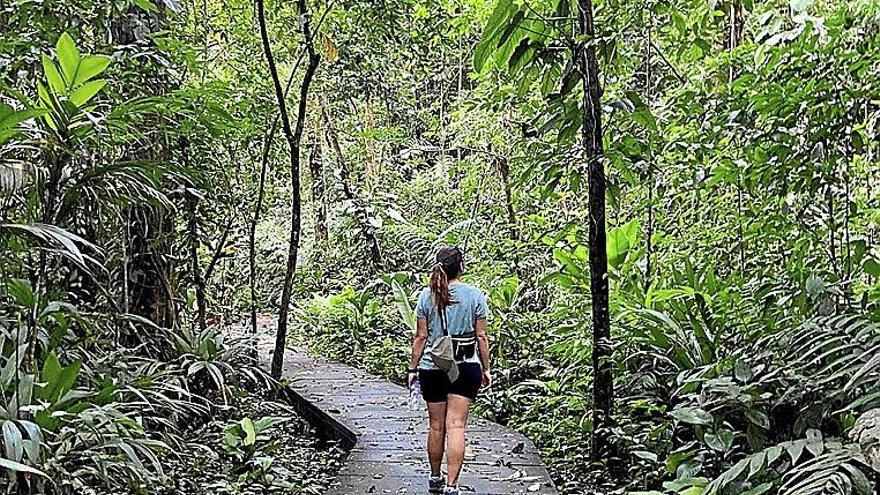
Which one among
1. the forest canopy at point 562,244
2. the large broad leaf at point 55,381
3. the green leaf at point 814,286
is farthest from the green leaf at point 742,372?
the large broad leaf at point 55,381

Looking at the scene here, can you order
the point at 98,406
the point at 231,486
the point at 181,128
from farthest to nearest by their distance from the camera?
the point at 181,128, the point at 231,486, the point at 98,406

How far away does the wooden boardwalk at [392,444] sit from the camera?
4617mm

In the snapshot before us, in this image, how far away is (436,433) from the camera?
4.48 meters

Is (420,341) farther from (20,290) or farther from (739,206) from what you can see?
(739,206)

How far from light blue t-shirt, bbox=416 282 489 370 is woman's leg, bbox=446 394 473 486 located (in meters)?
0.22

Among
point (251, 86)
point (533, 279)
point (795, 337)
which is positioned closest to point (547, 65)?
point (795, 337)

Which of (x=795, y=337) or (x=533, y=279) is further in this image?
(x=533, y=279)

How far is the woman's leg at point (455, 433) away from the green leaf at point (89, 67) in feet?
7.73

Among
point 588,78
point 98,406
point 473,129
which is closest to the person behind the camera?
point 98,406

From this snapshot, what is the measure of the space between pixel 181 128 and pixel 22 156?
3.63 ft

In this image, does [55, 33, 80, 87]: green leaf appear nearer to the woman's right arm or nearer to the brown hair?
the brown hair

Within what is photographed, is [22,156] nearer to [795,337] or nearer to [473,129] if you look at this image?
[795,337]

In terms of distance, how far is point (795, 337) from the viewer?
373cm

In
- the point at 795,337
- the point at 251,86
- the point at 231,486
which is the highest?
the point at 251,86
